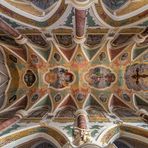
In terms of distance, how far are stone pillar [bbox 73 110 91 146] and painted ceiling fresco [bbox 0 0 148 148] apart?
31 millimetres

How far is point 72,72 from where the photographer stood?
451 inches

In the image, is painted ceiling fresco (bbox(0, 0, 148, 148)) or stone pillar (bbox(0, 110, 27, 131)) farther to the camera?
painted ceiling fresco (bbox(0, 0, 148, 148))

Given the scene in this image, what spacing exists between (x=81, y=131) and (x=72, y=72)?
3863 millimetres

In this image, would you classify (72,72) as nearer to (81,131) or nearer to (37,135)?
(37,135)

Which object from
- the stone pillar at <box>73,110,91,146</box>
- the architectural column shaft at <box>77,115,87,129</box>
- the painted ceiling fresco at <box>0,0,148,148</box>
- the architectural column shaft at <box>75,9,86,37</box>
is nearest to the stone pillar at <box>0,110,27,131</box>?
the painted ceiling fresco at <box>0,0,148,148</box>

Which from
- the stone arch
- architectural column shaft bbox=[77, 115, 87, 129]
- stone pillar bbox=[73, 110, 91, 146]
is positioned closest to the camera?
stone pillar bbox=[73, 110, 91, 146]

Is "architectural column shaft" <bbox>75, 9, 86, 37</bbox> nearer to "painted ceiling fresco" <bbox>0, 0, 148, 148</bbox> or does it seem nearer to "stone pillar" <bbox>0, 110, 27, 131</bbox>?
"painted ceiling fresco" <bbox>0, 0, 148, 148</bbox>

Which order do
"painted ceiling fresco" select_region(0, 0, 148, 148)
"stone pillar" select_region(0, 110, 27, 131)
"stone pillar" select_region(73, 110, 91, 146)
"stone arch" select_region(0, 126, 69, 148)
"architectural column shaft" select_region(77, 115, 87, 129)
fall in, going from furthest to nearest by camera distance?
"painted ceiling fresco" select_region(0, 0, 148, 148) → "stone pillar" select_region(0, 110, 27, 131) → "stone arch" select_region(0, 126, 69, 148) → "architectural column shaft" select_region(77, 115, 87, 129) → "stone pillar" select_region(73, 110, 91, 146)

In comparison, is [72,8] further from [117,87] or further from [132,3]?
[117,87]

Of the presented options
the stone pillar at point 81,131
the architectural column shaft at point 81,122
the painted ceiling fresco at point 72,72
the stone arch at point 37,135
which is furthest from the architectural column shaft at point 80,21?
the stone arch at point 37,135

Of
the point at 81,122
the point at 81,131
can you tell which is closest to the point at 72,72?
the point at 81,122

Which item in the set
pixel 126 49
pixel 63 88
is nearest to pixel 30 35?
pixel 63 88

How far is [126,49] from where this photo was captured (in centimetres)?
1094

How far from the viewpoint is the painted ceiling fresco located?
917 centimetres
